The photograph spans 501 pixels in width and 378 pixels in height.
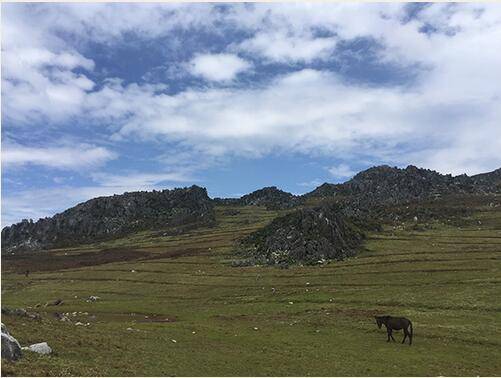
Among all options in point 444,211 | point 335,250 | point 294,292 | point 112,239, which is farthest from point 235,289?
point 112,239

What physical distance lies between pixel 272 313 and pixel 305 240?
1891 inches

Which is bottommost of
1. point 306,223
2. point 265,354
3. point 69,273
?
point 265,354

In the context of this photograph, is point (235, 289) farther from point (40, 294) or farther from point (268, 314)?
point (40, 294)

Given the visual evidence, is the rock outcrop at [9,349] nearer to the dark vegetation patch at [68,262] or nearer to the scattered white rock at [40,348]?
the scattered white rock at [40,348]

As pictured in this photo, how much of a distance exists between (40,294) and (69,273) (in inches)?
882

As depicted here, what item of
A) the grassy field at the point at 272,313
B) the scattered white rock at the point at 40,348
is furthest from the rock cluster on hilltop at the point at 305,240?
the scattered white rock at the point at 40,348

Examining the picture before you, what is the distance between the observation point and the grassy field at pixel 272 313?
100.0ft

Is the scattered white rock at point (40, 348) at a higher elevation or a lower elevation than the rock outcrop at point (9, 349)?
lower

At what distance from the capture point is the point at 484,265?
243 feet

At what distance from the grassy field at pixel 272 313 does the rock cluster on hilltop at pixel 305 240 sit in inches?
218

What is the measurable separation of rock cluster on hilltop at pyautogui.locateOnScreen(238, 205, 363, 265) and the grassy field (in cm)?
555

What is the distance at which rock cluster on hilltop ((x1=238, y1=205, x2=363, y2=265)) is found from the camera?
3738 inches

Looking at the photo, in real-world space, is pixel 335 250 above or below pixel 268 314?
above

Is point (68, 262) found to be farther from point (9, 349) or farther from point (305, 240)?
point (9, 349)
